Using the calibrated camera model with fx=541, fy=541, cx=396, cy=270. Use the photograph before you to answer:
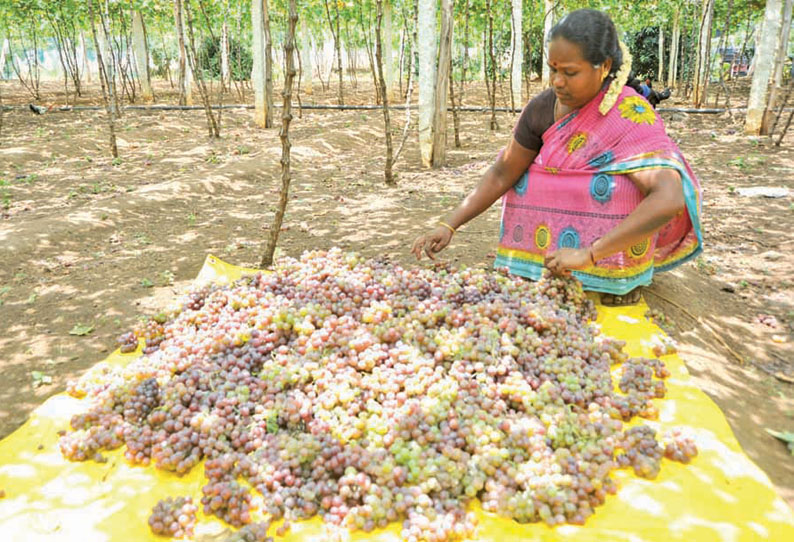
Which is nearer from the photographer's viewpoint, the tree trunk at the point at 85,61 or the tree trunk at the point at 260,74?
the tree trunk at the point at 260,74

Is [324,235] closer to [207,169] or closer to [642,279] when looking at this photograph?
[642,279]

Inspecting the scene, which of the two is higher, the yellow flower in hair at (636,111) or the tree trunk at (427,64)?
the tree trunk at (427,64)

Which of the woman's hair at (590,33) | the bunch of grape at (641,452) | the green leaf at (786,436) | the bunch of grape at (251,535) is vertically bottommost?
the green leaf at (786,436)

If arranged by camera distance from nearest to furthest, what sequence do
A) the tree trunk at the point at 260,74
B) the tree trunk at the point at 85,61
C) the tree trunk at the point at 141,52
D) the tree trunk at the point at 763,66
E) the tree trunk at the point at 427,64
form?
A: 1. the tree trunk at the point at 427,64
2. the tree trunk at the point at 763,66
3. the tree trunk at the point at 260,74
4. the tree trunk at the point at 141,52
5. the tree trunk at the point at 85,61

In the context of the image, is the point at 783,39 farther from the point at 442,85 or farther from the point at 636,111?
the point at 636,111

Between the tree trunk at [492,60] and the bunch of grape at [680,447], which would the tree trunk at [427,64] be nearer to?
the tree trunk at [492,60]

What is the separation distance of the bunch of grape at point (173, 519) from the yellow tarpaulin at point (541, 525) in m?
0.04

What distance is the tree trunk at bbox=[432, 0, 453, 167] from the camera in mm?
7312

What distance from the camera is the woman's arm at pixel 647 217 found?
261 centimetres

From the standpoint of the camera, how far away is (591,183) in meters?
2.98

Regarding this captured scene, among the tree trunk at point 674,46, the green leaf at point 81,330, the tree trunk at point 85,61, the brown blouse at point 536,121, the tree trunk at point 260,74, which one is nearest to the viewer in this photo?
the brown blouse at point 536,121

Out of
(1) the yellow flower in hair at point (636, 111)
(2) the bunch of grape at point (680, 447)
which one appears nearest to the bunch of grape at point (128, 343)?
(2) the bunch of grape at point (680, 447)

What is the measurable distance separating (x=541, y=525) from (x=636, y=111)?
213 cm

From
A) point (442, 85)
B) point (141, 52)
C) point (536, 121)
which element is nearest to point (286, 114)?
point (536, 121)
